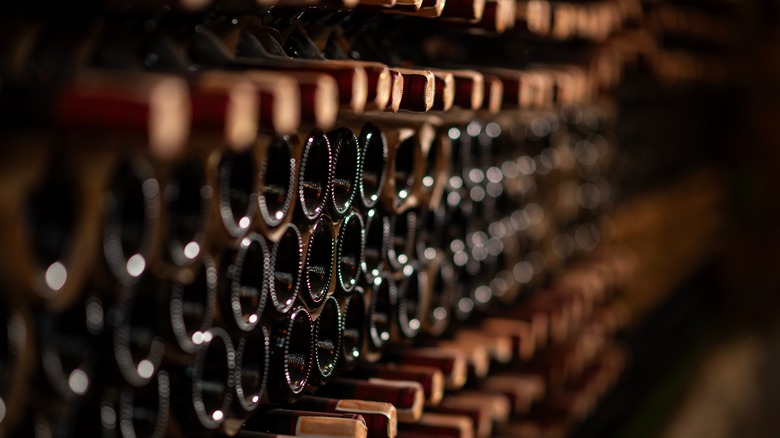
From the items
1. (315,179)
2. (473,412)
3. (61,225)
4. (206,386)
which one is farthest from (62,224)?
(473,412)

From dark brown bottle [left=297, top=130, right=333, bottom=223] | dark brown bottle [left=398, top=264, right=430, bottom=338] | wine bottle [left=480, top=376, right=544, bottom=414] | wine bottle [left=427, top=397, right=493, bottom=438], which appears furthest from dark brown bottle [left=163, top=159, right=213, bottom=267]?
wine bottle [left=480, top=376, right=544, bottom=414]

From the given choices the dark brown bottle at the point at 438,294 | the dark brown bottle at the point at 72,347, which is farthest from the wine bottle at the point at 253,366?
the dark brown bottle at the point at 438,294

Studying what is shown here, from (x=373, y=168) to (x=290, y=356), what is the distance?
0.24 metres

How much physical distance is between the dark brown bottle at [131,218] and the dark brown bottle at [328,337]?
1.29ft

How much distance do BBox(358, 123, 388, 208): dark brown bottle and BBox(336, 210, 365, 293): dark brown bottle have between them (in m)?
0.03

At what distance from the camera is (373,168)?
112cm

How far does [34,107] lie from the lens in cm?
56

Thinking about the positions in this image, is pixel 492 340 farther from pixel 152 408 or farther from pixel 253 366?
pixel 152 408

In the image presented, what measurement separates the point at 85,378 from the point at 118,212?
12 centimetres

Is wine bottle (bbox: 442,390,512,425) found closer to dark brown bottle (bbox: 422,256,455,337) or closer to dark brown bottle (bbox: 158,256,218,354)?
dark brown bottle (bbox: 422,256,455,337)

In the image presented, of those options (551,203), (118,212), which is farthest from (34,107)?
(551,203)

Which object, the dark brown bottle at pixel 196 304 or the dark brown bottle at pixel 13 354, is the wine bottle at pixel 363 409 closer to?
the dark brown bottle at pixel 196 304

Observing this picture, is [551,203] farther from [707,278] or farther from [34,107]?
[707,278]

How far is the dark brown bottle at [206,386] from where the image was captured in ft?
2.63
